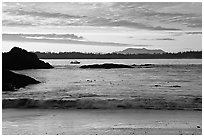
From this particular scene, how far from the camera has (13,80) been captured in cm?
777

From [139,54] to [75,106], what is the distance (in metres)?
1.59

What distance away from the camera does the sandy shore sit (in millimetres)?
4762

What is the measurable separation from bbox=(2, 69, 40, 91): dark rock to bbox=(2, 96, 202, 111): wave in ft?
2.55

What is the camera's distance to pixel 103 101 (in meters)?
6.54

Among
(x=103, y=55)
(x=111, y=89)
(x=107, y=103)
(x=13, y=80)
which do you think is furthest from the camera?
(x=111, y=89)

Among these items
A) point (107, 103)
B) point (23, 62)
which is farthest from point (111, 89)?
point (23, 62)

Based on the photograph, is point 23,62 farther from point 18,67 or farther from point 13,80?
point 13,80

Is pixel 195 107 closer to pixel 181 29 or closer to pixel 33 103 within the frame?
pixel 181 29

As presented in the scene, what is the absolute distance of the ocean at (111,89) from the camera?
6.35 metres

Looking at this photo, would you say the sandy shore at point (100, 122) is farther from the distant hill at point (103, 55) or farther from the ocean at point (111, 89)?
the distant hill at point (103, 55)

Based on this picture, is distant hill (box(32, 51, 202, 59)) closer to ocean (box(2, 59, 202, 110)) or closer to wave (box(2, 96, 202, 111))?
ocean (box(2, 59, 202, 110))

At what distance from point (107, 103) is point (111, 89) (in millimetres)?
1508

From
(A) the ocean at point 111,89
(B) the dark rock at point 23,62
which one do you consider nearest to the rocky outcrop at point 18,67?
(B) the dark rock at point 23,62

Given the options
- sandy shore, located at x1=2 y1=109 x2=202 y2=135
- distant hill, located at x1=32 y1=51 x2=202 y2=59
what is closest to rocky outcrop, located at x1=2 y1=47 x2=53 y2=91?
distant hill, located at x1=32 y1=51 x2=202 y2=59
